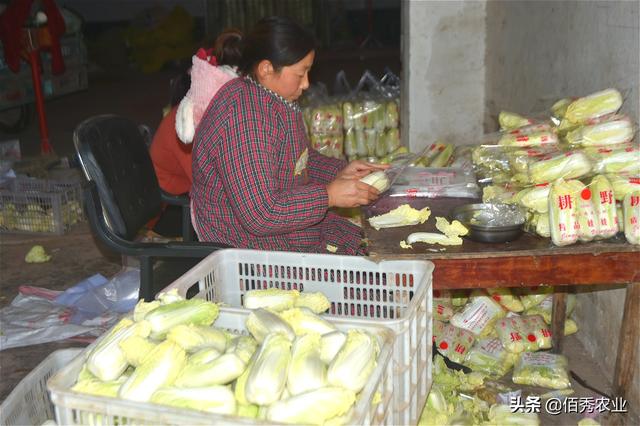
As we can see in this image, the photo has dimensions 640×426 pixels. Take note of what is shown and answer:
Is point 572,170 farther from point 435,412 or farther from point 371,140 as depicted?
point 371,140

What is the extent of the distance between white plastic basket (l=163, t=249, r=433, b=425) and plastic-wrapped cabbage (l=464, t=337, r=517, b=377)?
1.29 meters

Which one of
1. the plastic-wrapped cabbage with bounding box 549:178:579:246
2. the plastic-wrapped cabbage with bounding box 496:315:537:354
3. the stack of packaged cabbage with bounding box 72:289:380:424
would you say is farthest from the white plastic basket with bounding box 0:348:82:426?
the plastic-wrapped cabbage with bounding box 496:315:537:354

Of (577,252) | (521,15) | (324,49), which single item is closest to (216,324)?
(577,252)

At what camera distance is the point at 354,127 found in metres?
6.11

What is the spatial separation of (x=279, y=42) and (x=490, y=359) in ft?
6.18

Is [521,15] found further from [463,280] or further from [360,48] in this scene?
[360,48]

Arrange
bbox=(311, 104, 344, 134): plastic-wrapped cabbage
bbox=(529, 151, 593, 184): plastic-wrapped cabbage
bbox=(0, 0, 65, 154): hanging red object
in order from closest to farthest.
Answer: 1. bbox=(529, 151, 593, 184): plastic-wrapped cabbage
2. bbox=(311, 104, 344, 134): plastic-wrapped cabbage
3. bbox=(0, 0, 65, 154): hanging red object

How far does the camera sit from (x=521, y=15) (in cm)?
508

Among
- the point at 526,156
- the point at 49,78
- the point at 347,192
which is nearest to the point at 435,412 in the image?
the point at 347,192

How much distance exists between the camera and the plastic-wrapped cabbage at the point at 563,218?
255 cm

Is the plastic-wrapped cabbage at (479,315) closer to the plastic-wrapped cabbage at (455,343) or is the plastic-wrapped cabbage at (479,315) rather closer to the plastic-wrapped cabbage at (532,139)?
the plastic-wrapped cabbage at (455,343)

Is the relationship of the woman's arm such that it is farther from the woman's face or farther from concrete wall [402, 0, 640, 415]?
concrete wall [402, 0, 640, 415]

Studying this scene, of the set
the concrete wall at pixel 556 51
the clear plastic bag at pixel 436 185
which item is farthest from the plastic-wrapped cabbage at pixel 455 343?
the concrete wall at pixel 556 51

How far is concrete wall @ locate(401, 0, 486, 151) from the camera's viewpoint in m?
5.93
